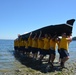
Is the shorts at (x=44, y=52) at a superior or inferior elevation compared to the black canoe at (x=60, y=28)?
inferior

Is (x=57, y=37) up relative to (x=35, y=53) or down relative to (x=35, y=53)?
up

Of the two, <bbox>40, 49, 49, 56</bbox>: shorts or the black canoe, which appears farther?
<bbox>40, 49, 49, 56</bbox>: shorts

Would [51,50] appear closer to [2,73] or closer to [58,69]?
[58,69]

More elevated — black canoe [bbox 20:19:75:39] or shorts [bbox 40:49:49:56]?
black canoe [bbox 20:19:75:39]

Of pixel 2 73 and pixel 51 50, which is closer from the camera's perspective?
pixel 2 73

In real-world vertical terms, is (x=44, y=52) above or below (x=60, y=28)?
below

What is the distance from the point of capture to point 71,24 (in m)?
18.8

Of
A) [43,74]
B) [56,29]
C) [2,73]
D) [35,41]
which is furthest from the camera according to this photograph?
[35,41]

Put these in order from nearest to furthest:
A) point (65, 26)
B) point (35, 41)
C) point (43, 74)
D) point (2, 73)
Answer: point (43, 74) → point (2, 73) → point (65, 26) → point (35, 41)

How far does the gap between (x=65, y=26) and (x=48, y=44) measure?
7.14 feet

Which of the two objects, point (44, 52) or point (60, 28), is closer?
point (60, 28)

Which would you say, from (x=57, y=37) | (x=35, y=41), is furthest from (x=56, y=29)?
(x=35, y=41)

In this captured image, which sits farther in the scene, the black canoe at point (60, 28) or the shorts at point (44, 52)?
the shorts at point (44, 52)

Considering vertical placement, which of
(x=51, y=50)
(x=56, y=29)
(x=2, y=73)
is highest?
(x=56, y=29)
